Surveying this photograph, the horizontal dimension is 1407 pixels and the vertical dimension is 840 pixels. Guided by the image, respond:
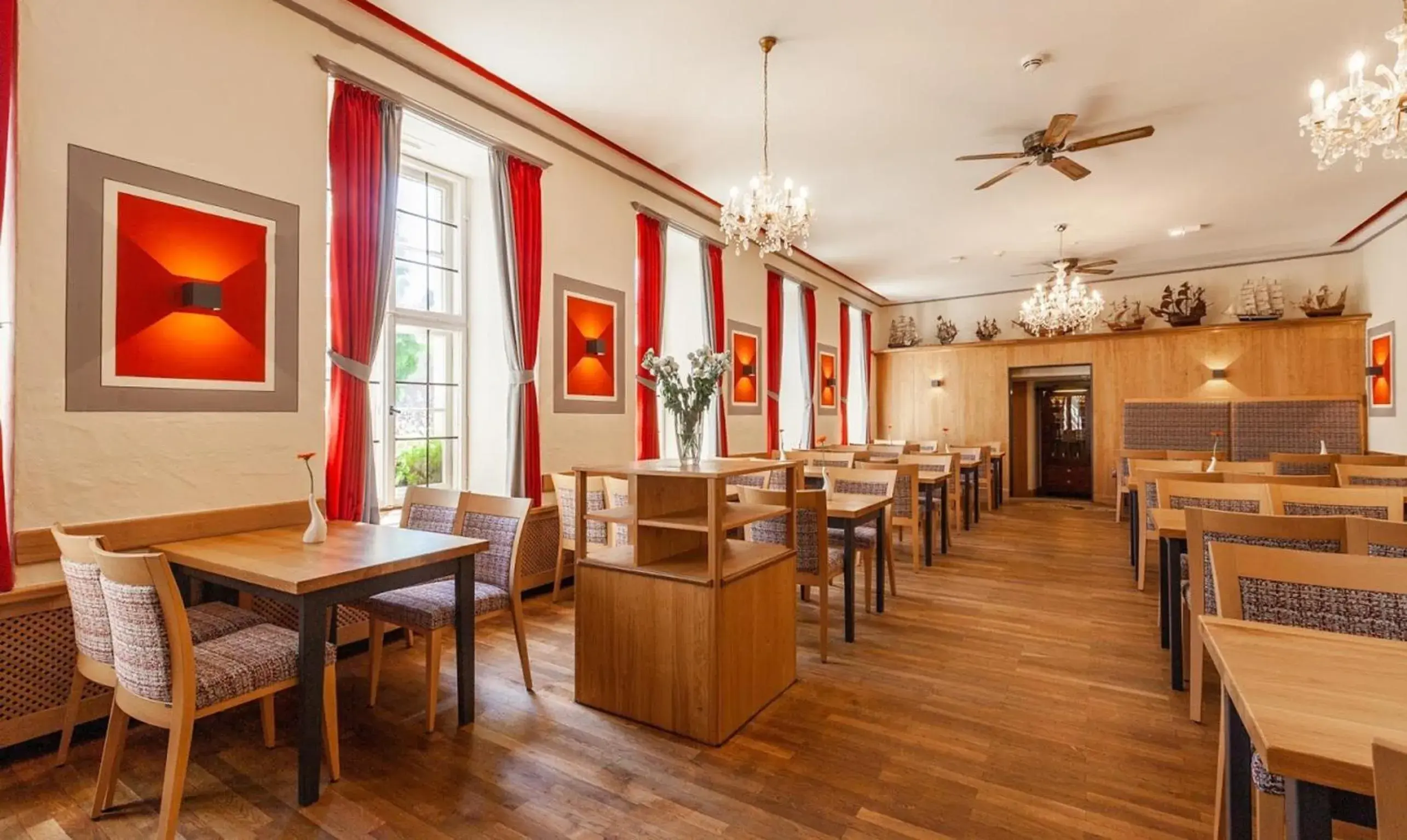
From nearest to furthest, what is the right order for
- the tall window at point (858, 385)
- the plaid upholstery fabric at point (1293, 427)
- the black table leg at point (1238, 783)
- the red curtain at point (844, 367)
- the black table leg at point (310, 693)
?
1. the black table leg at point (1238, 783)
2. the black table leg at point (310, 693)
3. the plaid upholstery fabric at point (1293, 427)
4. the red curtain at point (844, 367)
5. the tall window at point (858, 385)

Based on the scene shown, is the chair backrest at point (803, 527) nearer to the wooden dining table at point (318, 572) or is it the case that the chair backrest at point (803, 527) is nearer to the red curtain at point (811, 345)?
the wooden dining table at point (318, 572)

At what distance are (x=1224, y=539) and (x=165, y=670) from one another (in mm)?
3795

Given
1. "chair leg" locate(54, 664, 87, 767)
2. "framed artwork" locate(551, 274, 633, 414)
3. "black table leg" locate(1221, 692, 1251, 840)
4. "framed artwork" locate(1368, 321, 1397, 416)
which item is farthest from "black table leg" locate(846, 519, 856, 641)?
"framed artwork" locate(1368, 321, 1397, 416)

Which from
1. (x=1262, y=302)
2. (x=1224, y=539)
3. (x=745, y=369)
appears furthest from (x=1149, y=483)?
(x=1262, y=302)

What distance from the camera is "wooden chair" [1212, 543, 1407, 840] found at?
5.43 ft

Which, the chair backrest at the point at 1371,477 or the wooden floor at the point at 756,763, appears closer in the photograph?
the wooden floor at the point at 756,763

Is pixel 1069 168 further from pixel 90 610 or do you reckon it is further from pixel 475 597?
pixel 90 610

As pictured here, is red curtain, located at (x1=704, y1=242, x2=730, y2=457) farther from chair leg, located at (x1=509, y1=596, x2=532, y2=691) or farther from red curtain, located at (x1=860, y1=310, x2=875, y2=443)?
red curtain, located at (x1=860, y1=310, x2=875, y2=443)

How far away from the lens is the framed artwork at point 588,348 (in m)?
5.18

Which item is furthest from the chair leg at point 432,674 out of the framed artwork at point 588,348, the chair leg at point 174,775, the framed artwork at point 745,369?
the framed artwork at point 745,369

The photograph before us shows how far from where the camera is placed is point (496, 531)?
3.31 metres

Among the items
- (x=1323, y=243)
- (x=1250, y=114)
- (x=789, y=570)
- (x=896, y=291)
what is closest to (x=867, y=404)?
(x=896, y=291)

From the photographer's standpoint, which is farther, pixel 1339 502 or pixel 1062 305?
pixel 1062 305

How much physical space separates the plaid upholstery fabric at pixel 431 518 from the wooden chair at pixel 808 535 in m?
1.56
